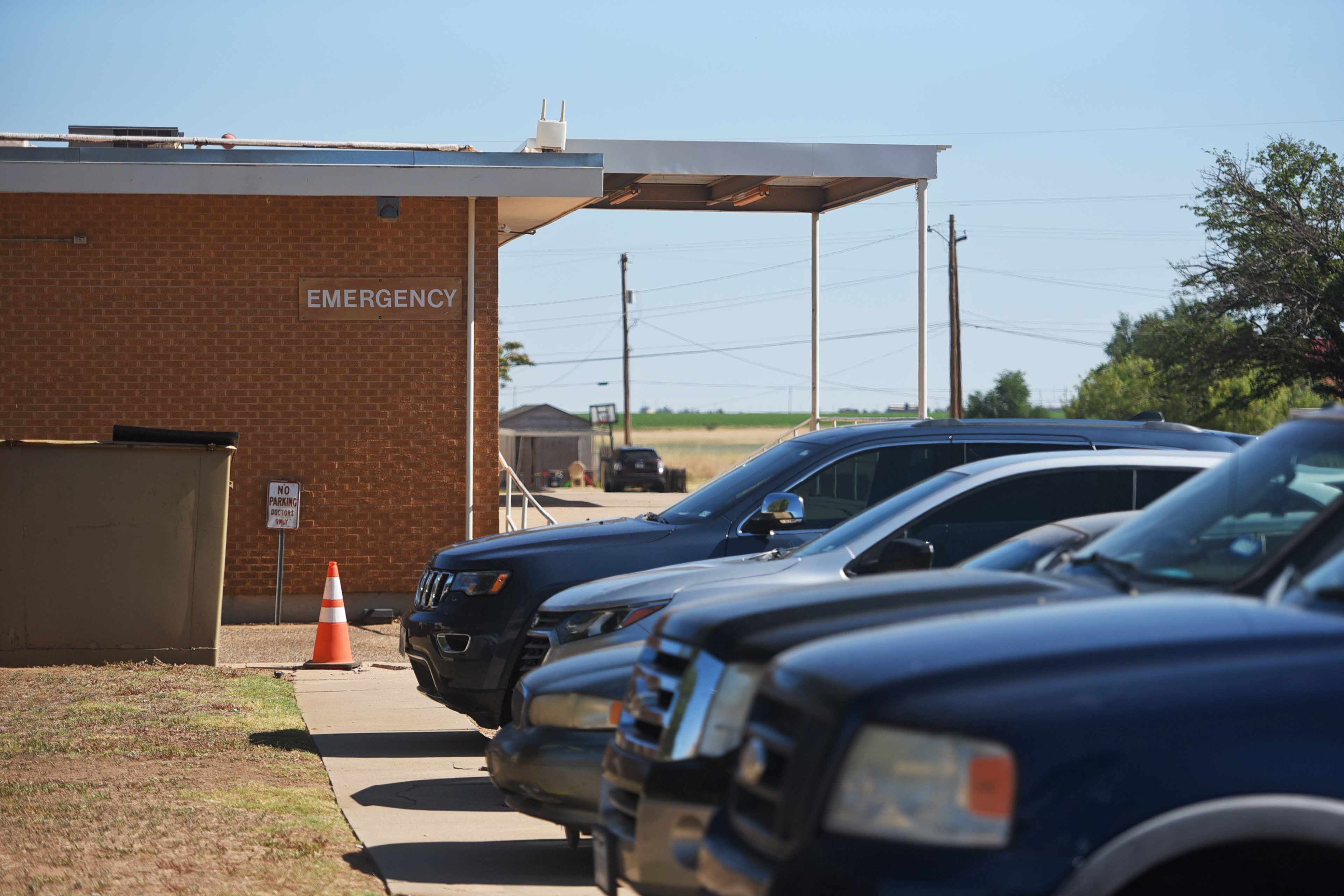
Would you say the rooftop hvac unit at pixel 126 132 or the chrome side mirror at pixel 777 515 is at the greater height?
the rooftop hvac unit at pixel 126 132

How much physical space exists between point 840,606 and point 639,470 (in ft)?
160

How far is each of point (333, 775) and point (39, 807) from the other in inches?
61.7

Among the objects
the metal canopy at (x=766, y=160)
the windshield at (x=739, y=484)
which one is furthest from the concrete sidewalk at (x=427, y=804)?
the metal canopy at (x=766, y=160)

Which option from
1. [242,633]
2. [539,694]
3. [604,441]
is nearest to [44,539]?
[242,633]

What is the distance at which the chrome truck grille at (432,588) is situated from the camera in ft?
25.6

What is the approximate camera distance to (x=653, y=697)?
369 centimetres

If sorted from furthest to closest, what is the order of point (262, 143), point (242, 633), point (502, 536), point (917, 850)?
point (262, 143), point (242, 633), point (502, 536), point (917, 850)

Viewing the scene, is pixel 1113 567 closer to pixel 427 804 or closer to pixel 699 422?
pixel 427 804

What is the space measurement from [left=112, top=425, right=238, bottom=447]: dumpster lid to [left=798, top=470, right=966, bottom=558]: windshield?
6020 mm

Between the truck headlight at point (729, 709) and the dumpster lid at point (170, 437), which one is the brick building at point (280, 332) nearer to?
the dumpster lid at point (170, 437)

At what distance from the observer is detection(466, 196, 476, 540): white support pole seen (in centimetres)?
1368

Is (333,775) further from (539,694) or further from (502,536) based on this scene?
(539,694)

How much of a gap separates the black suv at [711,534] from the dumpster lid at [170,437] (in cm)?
374

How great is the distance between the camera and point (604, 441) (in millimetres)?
75375
